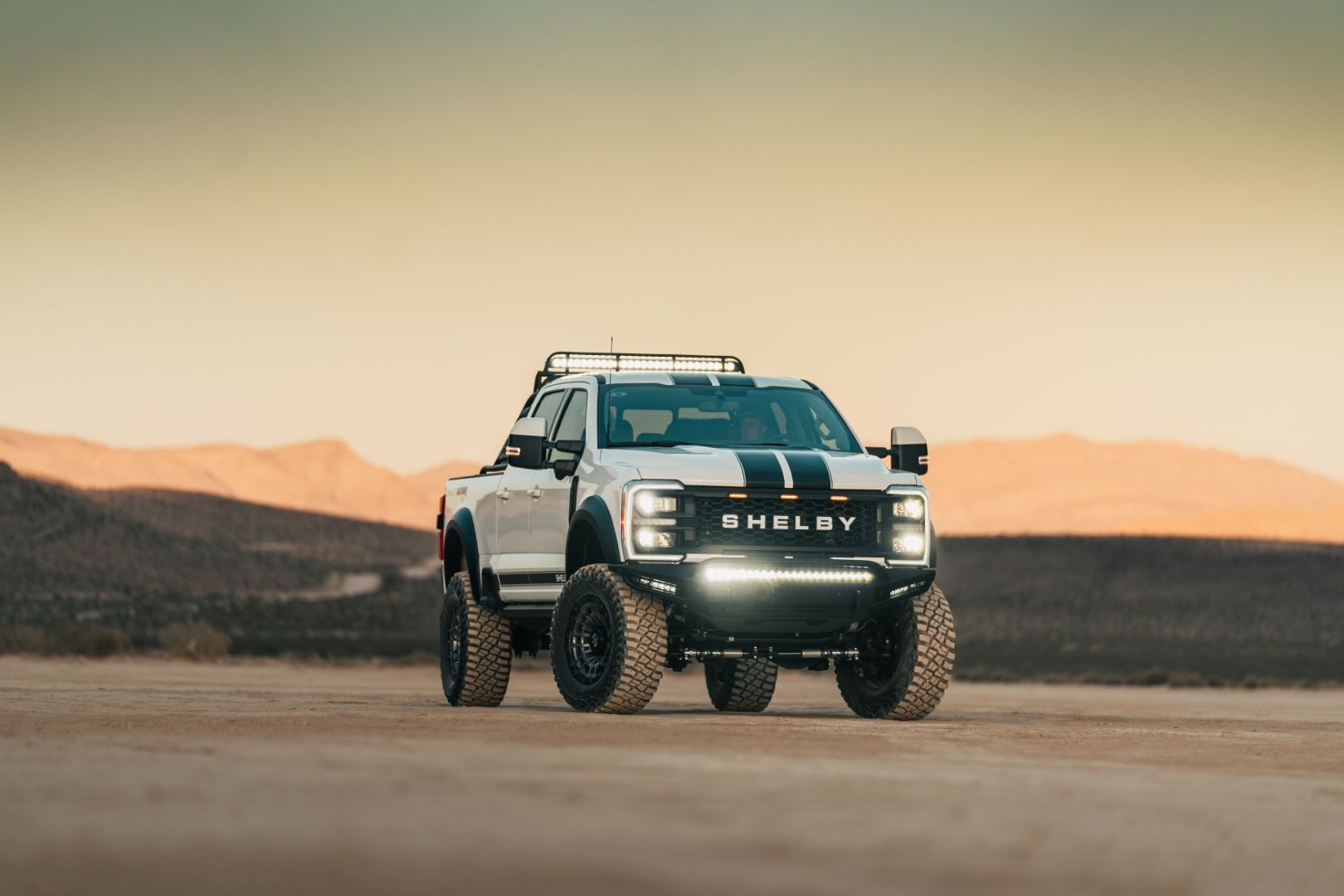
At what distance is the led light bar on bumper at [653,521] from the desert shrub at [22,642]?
28.6m

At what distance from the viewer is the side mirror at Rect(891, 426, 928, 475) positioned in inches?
744

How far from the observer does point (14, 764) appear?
13.3 metres

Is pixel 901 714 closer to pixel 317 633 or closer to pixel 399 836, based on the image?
pixel 399 836

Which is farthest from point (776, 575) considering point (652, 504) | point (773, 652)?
A: point (652, 504)

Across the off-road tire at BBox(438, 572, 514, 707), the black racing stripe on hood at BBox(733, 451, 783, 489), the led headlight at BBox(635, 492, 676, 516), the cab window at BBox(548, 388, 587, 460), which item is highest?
the cab window at BBox(548, 388, 587, 460)

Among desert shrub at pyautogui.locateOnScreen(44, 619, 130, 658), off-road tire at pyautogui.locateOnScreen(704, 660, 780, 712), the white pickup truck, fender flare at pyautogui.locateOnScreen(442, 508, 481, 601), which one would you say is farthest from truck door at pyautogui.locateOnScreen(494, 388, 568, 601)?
desert shrub at pyautogui.locateOnScreen(44, 619, 130, 658)

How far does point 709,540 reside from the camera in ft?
58.6

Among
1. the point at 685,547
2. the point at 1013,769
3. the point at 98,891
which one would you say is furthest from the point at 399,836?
the point at 685,547

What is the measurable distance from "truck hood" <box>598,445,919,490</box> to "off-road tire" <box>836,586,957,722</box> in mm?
1142

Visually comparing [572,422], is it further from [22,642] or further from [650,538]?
[22,642]

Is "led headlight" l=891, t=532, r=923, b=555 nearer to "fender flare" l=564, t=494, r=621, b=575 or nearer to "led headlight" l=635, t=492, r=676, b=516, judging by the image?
"led headlight" l=635, t=492, r=676, b=516

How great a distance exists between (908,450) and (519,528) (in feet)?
12.0

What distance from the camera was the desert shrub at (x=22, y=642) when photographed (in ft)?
144

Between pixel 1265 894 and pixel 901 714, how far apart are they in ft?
32.5
